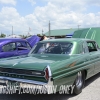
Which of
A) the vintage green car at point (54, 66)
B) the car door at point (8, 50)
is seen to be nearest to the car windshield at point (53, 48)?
the vintage green car at point (54, 66)

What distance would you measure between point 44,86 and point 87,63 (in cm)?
197

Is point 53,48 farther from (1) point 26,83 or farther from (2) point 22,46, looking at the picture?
(2) point 22,46

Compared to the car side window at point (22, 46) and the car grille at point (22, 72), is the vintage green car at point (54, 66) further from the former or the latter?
the car side window at point (22, 46)

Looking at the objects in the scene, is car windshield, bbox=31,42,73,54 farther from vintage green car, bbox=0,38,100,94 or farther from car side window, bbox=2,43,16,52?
car side window, bbox=2,43,16,52

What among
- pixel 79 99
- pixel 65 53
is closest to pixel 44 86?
pixel 79 99

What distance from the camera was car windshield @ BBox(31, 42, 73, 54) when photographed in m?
5.25

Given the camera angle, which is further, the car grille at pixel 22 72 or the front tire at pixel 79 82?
the front tire at pixel 79 82

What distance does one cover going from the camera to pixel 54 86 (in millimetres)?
3879

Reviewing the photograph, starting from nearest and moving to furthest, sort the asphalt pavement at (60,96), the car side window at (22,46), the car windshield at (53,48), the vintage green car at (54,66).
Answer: the vintage green car at (54,66) → the asphalt pavement at (60,96) → the car windshield at (53,48) → the car side window at (22,46)

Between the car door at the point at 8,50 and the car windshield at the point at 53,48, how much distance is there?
5.94 feet

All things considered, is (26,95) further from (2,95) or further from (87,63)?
(87,63)

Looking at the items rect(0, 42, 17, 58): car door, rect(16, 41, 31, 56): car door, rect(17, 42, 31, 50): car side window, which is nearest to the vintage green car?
rect(0, 42, 17, 58): car door

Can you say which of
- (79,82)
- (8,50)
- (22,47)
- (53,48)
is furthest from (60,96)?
(22,47)

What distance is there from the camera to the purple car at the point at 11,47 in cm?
714
